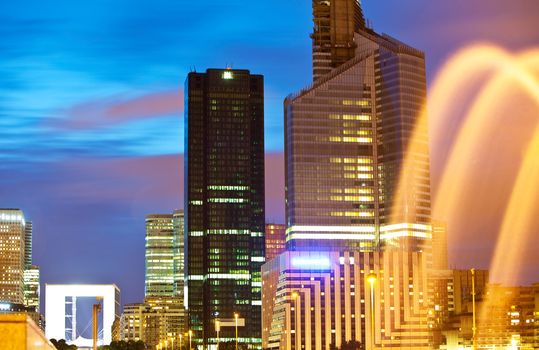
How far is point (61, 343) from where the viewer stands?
181375 millimetres

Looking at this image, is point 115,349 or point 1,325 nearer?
point 1,325

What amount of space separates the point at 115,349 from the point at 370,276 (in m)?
152

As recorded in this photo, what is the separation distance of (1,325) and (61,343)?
170746 millimetres

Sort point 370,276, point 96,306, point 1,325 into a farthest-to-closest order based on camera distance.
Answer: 1. point 96,306
2. point 370,276
3. point 1,325

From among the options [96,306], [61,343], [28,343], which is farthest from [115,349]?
[28,343]

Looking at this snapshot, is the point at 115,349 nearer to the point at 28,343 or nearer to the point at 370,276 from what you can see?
the point at 370,276

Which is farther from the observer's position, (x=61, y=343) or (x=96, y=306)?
(x=61, y=343)

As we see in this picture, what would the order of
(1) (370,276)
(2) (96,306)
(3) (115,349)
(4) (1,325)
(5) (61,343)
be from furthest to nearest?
1. (3) (115,349)
2. (5) (61,343)
3. (2) (96,306)
4. (1) (370,276)
5. (4) (1,325)

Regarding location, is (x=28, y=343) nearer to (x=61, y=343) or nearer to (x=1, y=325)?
(x=1, y=325)

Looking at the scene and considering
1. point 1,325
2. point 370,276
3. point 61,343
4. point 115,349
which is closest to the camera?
point 1,325

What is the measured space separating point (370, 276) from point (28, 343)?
124ft

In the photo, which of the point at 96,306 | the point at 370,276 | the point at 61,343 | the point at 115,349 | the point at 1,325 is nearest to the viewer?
the point at 1,325

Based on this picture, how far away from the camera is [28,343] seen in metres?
15.2

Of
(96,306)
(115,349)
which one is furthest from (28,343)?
(115,349)
